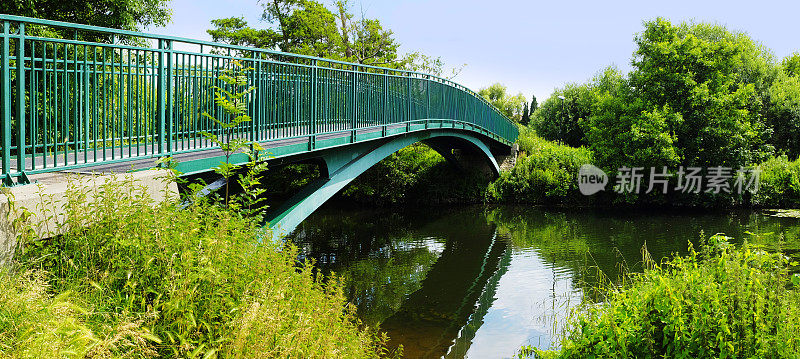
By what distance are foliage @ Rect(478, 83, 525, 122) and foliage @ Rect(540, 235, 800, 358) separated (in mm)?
54422

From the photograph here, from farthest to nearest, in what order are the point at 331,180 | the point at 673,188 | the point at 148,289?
the point at 673,188 → the point at 331,180 → the point at 148,289

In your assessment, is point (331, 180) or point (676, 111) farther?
point (676, 111)

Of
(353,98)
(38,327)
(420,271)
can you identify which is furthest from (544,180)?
(38,327)

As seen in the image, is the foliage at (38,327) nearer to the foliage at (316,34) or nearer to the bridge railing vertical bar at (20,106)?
the bridge railing vertical bar at (20,106)

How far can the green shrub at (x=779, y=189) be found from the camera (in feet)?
80.5

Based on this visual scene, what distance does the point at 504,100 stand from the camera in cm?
6081

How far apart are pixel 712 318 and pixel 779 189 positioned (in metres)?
23.4

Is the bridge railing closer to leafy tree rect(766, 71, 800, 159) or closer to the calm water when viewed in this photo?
the calm water

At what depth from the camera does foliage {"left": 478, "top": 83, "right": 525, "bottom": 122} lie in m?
→ 59.8

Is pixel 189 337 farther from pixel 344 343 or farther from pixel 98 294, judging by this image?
pixel 344 343

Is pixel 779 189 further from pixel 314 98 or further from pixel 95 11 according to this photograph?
pixel 95 11

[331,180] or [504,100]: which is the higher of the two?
[504,100]

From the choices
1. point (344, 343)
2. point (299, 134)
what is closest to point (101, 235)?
point (344, 343)

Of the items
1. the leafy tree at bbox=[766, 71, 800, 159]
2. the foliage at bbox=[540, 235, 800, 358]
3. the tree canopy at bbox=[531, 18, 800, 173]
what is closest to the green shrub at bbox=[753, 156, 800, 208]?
the tree canopy at bbox=[531, 18, 800, 173]
